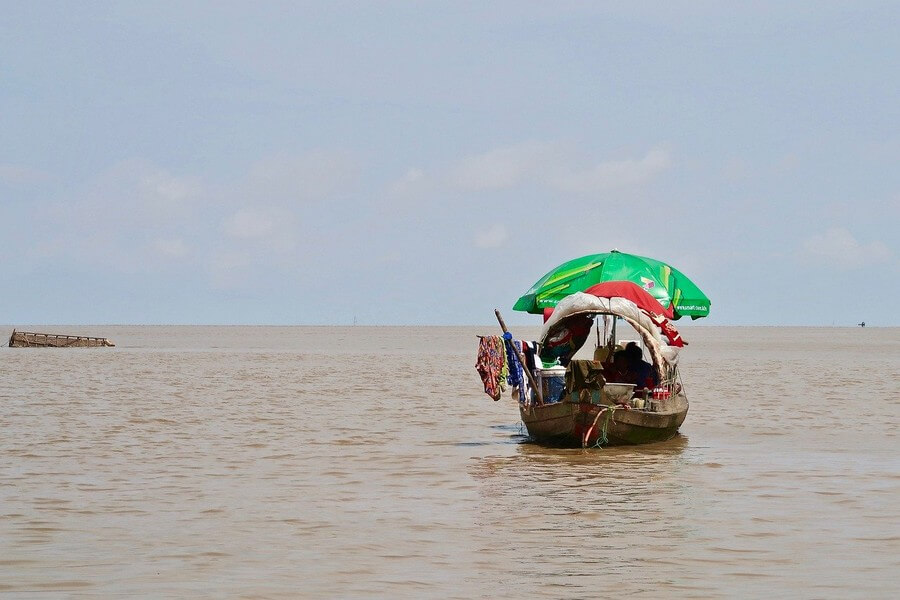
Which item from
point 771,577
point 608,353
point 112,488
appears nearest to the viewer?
point 771,577

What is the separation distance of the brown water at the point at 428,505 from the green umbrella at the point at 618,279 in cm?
289

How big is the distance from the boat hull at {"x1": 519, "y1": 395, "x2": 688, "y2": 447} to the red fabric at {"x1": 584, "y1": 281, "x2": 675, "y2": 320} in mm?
1981

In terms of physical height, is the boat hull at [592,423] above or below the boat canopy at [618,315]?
below

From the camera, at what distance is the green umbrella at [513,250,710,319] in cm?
2342

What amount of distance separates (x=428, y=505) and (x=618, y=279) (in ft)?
31.8

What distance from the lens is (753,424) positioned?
2642 centimetres

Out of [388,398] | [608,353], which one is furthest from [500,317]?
[388,398]

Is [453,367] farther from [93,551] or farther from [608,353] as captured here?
[93,551]

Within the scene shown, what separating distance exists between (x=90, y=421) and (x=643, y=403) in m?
12.9

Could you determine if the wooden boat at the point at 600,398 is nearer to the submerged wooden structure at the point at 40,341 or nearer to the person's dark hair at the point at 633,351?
the person's dark hair at the point at 633,351

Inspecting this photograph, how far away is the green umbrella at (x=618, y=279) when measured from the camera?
76.8 feet

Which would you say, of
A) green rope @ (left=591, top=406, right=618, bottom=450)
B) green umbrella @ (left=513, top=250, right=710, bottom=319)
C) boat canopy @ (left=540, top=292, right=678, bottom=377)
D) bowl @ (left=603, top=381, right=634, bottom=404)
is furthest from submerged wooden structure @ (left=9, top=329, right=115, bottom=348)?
bowl @ (left=603, top=381, right=634, bottom=404)

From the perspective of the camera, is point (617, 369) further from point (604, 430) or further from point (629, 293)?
point (604, 430)

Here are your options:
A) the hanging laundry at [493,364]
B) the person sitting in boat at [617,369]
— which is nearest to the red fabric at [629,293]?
the person sitting in boat at [617,369]
